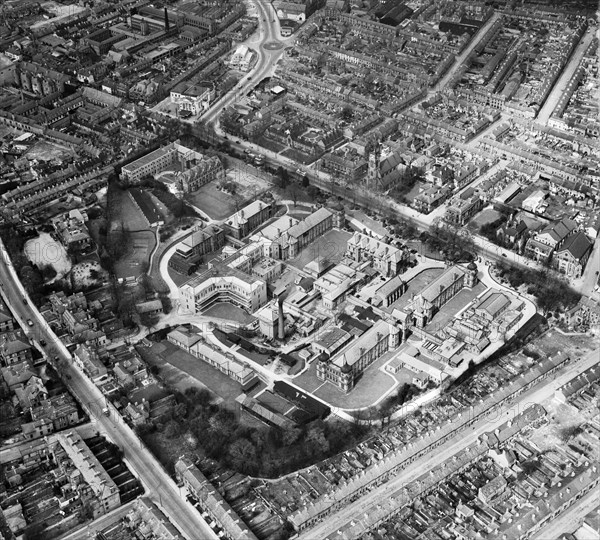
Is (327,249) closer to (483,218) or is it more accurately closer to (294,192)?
(294,192)

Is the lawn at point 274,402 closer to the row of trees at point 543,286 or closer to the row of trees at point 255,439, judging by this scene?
the row of trees at point 255,439

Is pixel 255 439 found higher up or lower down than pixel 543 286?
lower down

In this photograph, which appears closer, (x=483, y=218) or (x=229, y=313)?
(x=229, y=313)

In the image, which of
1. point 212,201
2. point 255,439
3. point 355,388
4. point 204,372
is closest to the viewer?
point 255,439

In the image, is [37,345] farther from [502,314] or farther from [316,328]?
[502,314]

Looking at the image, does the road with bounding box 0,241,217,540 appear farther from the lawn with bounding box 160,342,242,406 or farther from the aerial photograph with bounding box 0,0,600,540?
the lawn with bounding box 160,342,242,406

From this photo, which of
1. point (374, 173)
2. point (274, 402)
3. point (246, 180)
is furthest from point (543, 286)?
point (246, 180)

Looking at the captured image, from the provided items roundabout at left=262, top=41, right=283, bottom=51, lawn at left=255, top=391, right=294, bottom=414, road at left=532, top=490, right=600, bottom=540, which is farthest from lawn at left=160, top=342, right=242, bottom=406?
roundabout at left=262, top=41, right=283, bottom=51
